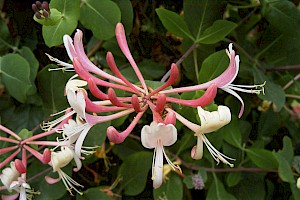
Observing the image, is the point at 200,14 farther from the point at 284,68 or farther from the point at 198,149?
the point at 198,149

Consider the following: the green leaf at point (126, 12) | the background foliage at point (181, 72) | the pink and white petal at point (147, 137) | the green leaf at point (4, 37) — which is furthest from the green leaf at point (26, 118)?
the pink and white petal at point (147, 137)

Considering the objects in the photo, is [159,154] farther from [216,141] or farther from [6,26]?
[6,26]

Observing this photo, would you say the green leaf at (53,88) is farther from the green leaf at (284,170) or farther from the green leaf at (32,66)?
the green leaf at (284,170)

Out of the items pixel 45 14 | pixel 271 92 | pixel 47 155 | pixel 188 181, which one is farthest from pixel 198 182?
pixel 45 14

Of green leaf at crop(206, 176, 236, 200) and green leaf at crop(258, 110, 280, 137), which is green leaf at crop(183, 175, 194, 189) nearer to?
green leaf at crop(206, 176, 236, 200)

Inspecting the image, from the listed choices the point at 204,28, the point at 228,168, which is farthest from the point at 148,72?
the point at 228,168
